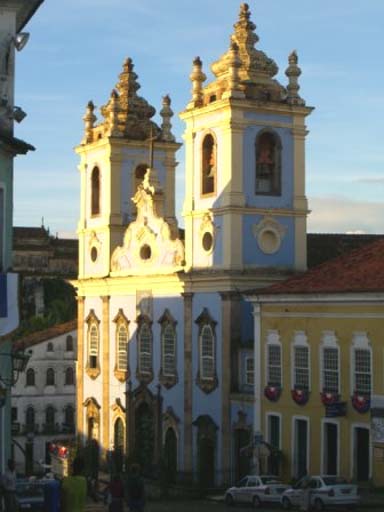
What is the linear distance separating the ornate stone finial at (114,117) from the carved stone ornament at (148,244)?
2.87m

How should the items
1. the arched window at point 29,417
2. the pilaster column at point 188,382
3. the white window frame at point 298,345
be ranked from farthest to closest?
the arched window at point 29,417
the pilaster column at point 188,382
the white window frame at point 298,345

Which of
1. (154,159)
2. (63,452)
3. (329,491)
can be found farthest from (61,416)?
(329,491)

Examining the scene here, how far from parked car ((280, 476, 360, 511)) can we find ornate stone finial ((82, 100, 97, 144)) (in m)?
25.8

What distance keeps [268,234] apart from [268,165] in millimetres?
2561

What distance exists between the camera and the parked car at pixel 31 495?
2820 cm

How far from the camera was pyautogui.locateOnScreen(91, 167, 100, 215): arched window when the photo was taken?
54.2 metres

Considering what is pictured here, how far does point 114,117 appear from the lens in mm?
52906

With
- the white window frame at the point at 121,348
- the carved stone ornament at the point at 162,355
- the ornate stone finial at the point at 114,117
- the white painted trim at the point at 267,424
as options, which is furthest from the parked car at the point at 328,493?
the ornate stone finial at the point at 114,117

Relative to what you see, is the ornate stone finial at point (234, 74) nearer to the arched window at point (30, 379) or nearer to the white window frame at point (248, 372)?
the white window frame at point (248, 372)

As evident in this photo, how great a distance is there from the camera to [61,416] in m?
74.8

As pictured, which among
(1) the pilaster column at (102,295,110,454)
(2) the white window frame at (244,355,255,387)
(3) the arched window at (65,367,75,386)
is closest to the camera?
(2) the white window frame at (244,355,255,387)

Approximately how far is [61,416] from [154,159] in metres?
26.5

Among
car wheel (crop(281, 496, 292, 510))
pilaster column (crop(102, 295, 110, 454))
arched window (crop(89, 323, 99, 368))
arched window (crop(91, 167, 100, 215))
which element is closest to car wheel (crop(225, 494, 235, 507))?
car wheel (crop(281, 496, 292, 510))

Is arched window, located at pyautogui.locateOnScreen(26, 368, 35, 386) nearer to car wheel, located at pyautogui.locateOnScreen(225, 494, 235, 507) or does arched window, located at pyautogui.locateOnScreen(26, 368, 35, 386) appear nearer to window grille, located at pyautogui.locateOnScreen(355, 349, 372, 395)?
car wheel, located at pyautogui.locateOnScreen(225, 494, 235, 507)
